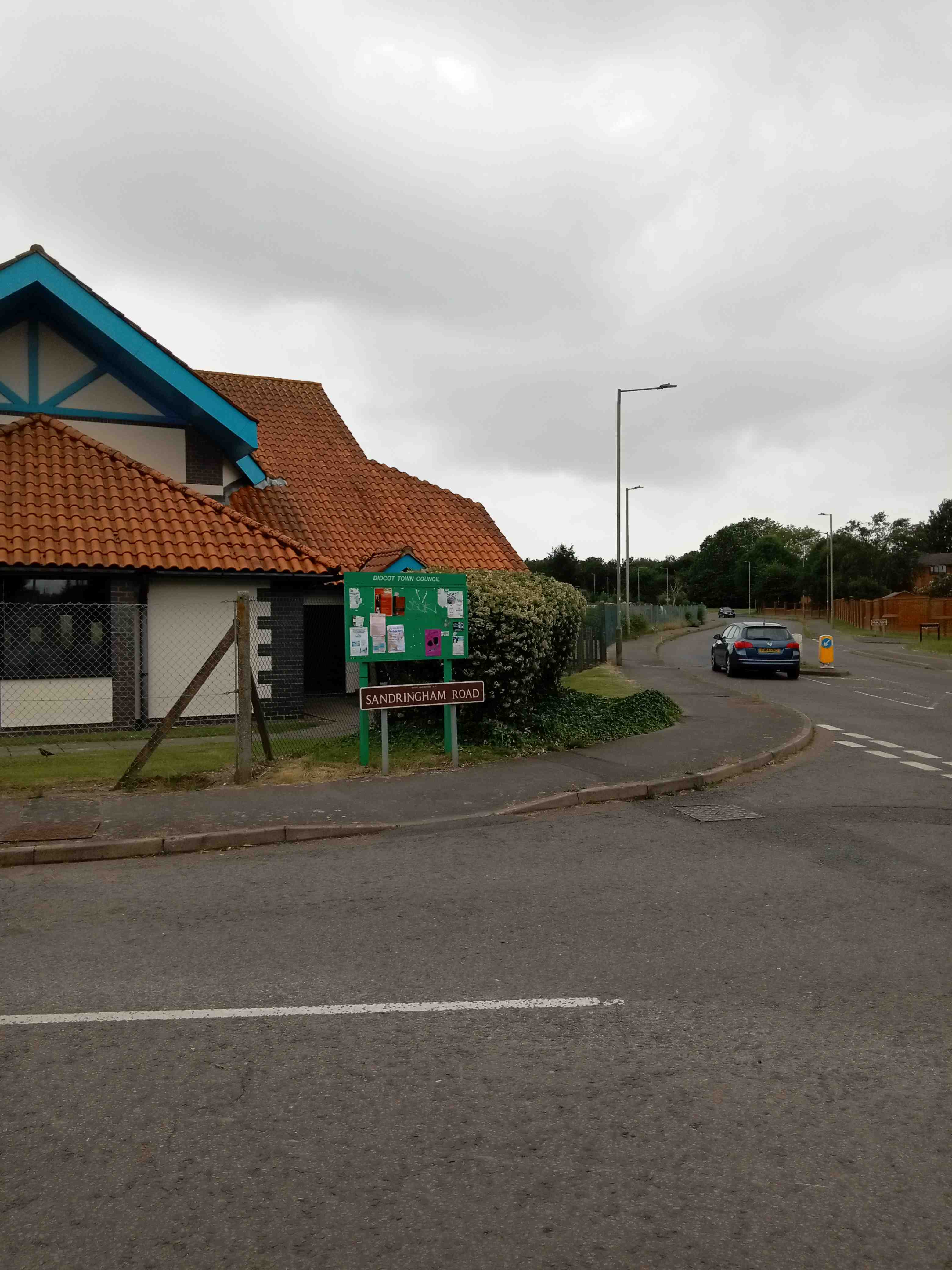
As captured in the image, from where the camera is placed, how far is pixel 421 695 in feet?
36.0

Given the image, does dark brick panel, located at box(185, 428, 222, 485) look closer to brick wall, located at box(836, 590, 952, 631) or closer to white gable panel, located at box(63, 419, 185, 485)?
white gable panel, located at box(63, 419, 185, 485)

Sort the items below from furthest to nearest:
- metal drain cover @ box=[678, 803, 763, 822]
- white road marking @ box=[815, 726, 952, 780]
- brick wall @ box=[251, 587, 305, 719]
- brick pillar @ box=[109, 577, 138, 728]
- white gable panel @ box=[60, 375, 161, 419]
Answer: white gable panel @ box=[60, 375, 161, 419] → brick wall @ box=[251, 587, 305, 719] → brick pillar @ box=[109, 577, 138, 728] → white road marking @ box=[815, 726, 952, 780] → metal drain cover @ box=[678, 803, 763, 822]

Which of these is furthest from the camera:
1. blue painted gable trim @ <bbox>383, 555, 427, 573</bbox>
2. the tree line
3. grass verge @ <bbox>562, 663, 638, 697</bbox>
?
the tree line

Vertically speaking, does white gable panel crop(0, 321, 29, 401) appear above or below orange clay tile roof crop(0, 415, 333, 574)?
above

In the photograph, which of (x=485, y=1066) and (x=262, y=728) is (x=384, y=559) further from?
(x=485, y=1066)

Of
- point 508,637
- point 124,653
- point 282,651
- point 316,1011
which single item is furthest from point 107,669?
point 316,1011

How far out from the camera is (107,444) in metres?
16.9

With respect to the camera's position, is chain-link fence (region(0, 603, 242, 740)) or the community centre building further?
the community centre building

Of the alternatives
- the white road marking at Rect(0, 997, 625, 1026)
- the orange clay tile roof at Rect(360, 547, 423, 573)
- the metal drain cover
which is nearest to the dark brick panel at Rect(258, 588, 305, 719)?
the orange clay tile roof at Rect(360, 547, 423, 573)

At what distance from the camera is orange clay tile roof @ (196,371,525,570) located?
2023 centimetres

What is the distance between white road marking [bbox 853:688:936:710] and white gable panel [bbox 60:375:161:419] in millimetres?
15622

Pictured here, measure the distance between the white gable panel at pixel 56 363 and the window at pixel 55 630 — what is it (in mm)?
4028

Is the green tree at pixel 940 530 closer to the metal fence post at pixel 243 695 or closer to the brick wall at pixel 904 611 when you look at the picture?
the brick wall at pixel 904 611

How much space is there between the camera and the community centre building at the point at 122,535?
569 inches
